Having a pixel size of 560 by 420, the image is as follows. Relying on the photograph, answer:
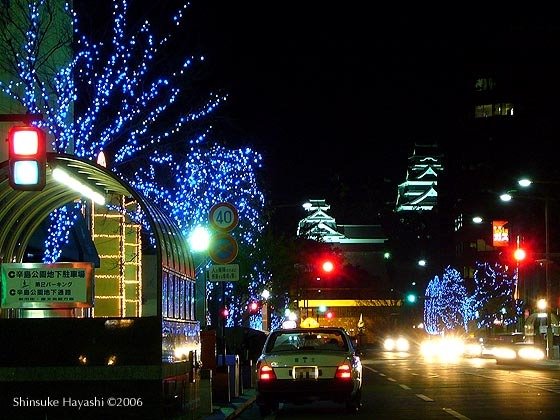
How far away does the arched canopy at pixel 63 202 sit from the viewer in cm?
1338

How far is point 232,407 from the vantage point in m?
20.3

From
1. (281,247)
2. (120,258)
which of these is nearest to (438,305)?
(281,247)

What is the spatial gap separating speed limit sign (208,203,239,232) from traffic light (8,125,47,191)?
7.89m

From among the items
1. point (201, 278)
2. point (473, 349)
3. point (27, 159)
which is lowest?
point (473, 349)

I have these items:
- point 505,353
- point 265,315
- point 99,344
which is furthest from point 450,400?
point 265,315

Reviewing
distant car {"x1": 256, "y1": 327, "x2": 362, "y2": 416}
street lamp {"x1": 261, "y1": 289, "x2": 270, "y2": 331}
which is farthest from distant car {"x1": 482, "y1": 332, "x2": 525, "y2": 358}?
distant car {"x1": 256, "y1": 327, "x2": 362, "y2": 416}

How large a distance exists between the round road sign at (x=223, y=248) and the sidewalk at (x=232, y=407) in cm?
282

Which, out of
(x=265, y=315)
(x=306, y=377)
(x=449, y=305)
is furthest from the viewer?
(x=449, y=305)

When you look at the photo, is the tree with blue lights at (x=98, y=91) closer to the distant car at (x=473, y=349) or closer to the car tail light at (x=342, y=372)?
the car tail light at (x=342, y=372)

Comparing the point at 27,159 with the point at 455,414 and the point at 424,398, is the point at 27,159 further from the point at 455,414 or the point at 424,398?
the point at 424,398

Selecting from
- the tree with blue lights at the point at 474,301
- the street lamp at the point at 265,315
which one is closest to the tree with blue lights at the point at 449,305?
the tree with blue lights at the point at 474,301

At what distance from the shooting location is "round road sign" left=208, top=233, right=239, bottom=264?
2069cm

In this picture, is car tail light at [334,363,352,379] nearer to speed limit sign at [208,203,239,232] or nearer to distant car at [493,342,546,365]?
speed limit sign at [208,203,239,232]

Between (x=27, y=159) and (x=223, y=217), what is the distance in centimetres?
818
